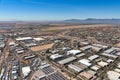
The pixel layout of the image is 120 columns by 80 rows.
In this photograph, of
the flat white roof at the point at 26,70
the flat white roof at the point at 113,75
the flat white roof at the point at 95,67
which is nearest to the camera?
the flat white roof at the point at 113,75

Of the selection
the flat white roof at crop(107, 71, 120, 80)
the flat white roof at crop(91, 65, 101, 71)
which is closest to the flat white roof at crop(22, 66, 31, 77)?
the flat white roof at crop(91, 65, 101, 71)

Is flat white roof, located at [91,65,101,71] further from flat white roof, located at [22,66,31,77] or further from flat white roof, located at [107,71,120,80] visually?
flat white roof, located at [22,66,31,77]

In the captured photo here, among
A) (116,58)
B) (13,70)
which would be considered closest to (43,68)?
(13,70)

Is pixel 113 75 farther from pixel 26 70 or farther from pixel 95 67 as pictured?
pixel 26 70

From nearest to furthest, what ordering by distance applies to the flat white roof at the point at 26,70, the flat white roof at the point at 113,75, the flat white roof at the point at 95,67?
the flat white roof at the point at 113,75 → the flat white roof at the point at 26,70 → the flat white roof at the point at 95,67

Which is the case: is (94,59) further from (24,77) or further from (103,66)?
(24,77)

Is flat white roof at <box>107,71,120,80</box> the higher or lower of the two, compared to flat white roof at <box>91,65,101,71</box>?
lower

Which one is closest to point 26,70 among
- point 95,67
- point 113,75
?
point 95,67

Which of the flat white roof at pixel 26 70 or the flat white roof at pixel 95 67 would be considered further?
the flat white roof at pixel 95 67

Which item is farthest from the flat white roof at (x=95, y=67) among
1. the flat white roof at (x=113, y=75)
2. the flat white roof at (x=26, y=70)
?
the flat white roof at (x=26, y=70)

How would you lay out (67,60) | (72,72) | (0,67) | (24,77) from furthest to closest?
1. (67,60)
2. (0,67)
3. (72,72)
4. (24,77)

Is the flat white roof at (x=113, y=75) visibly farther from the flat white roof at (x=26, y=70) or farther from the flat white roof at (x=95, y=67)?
the flat white roof at (x=26, y=70)
